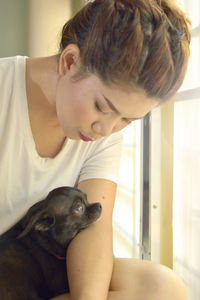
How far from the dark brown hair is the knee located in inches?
21.6

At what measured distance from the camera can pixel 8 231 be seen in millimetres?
1076

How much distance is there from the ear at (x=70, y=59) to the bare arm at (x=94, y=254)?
44 centimetres

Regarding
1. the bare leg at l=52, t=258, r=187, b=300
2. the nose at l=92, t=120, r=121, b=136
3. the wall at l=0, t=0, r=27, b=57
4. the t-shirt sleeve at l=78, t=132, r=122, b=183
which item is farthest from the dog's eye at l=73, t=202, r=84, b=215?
the wall at l=0, t=0, r=27, b=57

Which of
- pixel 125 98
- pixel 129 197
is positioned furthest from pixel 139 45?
pixel 129 197

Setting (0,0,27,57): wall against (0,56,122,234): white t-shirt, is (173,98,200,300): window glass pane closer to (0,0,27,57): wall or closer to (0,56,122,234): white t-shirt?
(0,56,122,234): white t-shirt

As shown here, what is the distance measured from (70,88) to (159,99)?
0.78 ft

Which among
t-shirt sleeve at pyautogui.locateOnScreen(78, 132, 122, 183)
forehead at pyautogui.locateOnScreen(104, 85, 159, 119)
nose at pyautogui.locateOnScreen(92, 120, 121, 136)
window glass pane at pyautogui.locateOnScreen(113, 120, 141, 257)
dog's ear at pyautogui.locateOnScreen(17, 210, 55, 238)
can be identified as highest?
forehead at pyautogui.locateOnScreen(104, 85, 159, 119)

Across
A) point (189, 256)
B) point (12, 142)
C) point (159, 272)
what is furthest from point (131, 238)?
point (12, 142)

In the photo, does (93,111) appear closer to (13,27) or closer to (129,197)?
(129,197)

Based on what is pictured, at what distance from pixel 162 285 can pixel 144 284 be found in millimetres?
54

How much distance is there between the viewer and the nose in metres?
0.76

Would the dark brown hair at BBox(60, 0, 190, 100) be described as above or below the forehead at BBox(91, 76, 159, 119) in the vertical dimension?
above

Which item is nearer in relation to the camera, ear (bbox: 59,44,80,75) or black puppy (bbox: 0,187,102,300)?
ear (bbox: 59,44,80,75)

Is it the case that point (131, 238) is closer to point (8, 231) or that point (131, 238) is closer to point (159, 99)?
point (8, 231)
